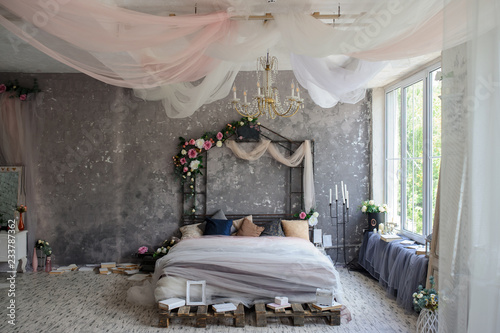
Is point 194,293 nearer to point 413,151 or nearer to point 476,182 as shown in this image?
point 476,182

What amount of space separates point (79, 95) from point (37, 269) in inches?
114

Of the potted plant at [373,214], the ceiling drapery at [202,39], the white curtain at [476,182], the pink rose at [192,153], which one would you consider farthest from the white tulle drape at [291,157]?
the white curtain at [476,182]

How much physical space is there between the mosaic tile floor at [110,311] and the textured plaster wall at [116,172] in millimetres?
941

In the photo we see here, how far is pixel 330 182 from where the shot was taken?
7305mm

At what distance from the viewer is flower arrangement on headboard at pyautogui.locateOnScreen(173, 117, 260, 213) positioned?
709 centimetres

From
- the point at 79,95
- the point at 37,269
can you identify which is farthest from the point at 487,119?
the point at 37,269

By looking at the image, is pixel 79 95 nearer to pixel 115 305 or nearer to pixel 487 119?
pixel 115 305

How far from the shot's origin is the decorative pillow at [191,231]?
6.73 m

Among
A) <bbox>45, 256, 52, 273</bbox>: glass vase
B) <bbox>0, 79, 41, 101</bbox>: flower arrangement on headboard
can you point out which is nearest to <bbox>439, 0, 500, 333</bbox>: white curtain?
<bbox>45, 256, 52, 273</bbox>: glass vase

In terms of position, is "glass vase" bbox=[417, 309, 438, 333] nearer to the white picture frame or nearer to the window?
the window

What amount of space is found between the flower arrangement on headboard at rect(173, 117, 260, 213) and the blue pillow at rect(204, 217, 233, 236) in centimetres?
48

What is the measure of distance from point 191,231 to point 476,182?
16.3ft

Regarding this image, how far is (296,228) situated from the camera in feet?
22.2

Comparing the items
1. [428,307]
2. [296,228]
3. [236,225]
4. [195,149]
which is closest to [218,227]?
[236,225]
